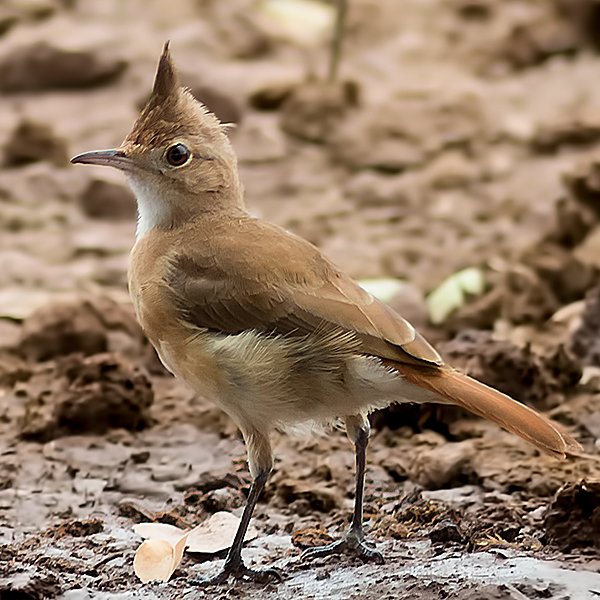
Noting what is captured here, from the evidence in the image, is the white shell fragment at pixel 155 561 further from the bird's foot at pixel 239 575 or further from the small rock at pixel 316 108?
the small rock at pixel 316 108

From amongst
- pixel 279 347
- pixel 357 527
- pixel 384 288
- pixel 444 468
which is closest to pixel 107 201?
pixel 384 288

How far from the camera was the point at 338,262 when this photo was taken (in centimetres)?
786

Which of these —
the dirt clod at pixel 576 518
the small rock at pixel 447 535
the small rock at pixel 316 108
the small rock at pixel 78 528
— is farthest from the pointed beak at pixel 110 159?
the small rock at pixel 316 108

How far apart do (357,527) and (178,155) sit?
1600 millimetres

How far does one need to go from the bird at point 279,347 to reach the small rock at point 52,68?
516 cm

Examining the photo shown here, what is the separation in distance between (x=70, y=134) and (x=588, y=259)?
3758 millimetres

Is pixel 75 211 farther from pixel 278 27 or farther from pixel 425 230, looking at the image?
pixel 278 27

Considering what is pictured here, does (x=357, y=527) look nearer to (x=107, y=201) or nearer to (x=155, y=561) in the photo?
(x=155, y=561)

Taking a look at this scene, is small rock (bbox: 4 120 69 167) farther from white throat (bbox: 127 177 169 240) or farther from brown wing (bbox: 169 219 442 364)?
brown wing (bbox: 169 219 442 364)

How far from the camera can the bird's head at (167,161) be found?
518 cm

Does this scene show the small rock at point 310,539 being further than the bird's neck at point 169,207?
No

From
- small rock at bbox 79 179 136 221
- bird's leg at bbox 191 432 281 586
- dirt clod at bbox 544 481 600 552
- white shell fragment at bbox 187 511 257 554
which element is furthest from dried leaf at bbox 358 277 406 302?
dirt clod at bbox 544 481 600 552

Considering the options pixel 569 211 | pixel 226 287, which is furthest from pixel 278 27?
pixel 226 287

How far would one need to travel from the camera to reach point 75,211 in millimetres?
8586
